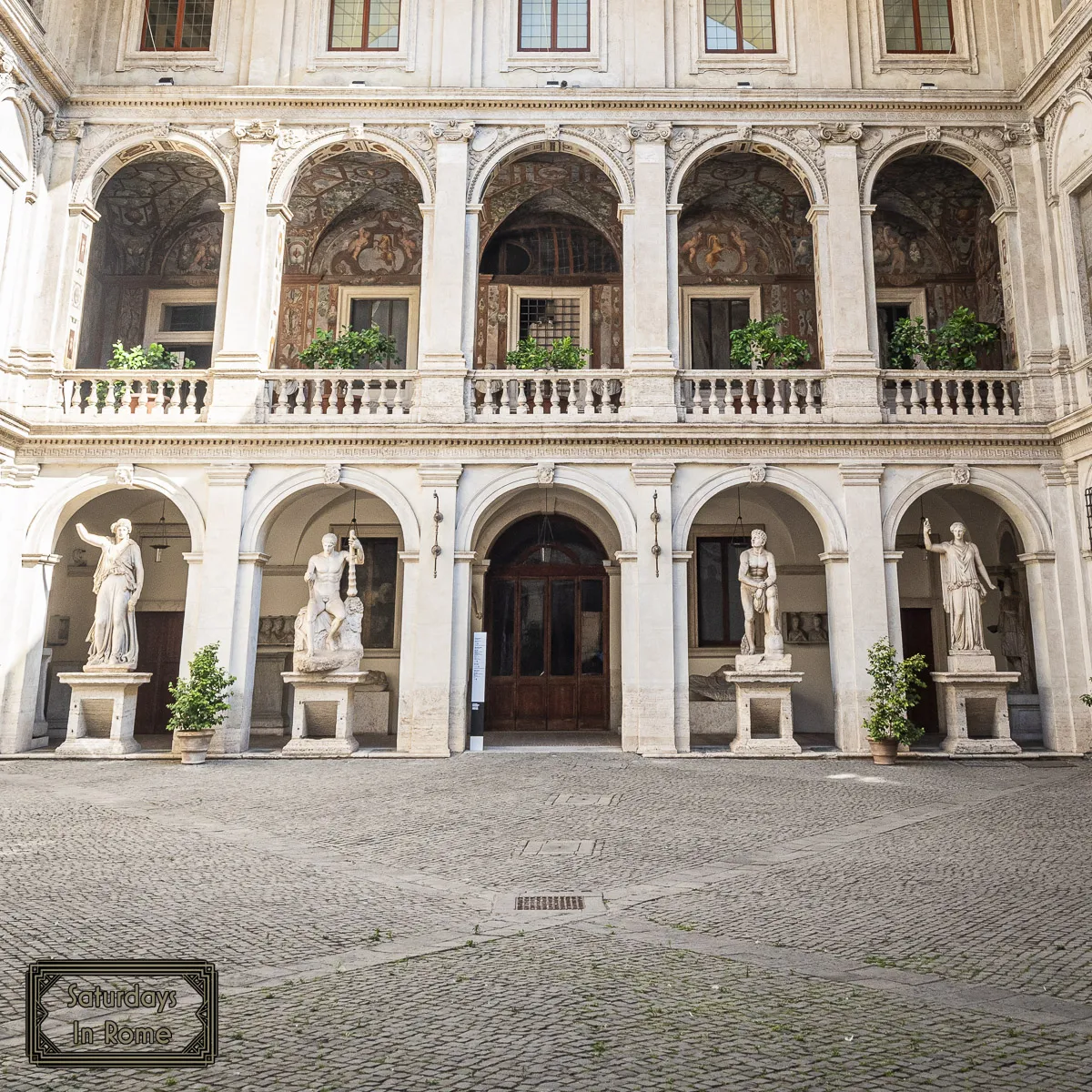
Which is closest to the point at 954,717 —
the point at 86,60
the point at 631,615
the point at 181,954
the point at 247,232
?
the point at 631,615

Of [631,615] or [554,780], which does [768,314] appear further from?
[554,780]

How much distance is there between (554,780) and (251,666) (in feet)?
18.7

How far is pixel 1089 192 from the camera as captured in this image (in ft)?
45.6

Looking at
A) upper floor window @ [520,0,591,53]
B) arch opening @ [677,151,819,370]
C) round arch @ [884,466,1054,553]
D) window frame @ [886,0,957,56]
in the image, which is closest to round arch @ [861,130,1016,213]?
window frame @ [886,0,957,56]

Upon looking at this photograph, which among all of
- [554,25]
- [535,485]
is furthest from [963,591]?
[554,25]

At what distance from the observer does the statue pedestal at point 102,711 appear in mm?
13102

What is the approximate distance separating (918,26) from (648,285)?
704 centimetres

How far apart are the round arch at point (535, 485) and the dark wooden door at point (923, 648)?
6.57 metres

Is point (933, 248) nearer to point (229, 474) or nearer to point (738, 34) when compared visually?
point (738, 34)

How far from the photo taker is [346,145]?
15.2m

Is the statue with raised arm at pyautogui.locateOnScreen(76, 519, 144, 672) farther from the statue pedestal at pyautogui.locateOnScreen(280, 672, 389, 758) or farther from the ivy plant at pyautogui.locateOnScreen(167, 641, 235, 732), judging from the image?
the statue pedestal at pyautogui.locateOnScreen(280, 672, 389, 758)

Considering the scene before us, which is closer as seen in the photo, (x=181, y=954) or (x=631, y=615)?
(x=181, y=954)

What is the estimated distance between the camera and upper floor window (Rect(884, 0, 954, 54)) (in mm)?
15578

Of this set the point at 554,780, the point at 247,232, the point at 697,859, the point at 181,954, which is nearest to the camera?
the point at 181,954
